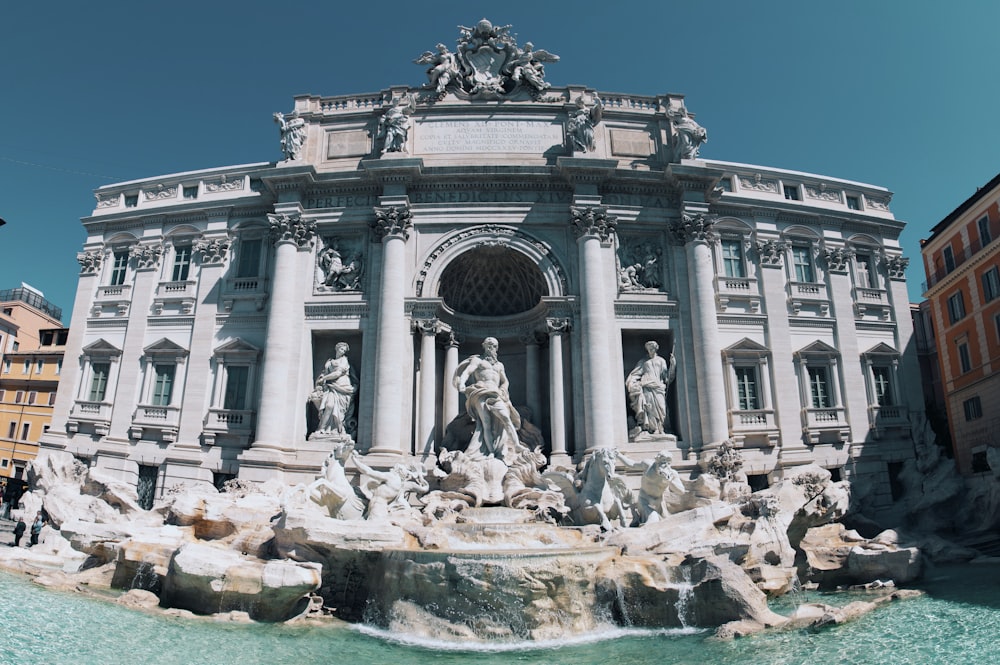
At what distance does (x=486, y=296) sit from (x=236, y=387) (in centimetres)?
931

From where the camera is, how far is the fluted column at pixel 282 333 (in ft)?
69.6

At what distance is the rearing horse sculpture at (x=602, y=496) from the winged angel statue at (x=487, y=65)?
14.6 meters

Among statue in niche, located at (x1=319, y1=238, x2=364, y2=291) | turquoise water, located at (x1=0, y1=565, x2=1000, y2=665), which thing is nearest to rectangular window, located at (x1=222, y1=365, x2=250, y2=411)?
statue in niche, located at (x1=319, y1=238, x2=364, y2=291)

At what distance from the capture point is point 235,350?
22.9m

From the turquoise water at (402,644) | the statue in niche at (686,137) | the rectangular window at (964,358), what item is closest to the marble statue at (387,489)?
the turquoise water at (402,644)

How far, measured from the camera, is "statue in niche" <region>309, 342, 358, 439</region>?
21750mm

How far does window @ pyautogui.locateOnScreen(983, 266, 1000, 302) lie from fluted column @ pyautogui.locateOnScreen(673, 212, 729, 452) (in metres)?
10.7

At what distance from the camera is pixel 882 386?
79.1 ft

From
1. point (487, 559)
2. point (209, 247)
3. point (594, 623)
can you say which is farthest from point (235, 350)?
point (594, 623)

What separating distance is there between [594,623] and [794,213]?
18528 mm

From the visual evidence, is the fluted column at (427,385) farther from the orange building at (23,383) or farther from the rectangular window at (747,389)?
the orange building at (23,383)

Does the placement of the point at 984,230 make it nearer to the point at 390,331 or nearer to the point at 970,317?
the point at 970,317

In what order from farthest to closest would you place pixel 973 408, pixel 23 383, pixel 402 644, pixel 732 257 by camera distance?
1. pixel 23 383
2. pixel 973 408
3. pixel 732 257
4. pixel 402 644

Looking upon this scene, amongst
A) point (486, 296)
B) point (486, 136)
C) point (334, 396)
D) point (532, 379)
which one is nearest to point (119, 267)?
point (334, 396)
